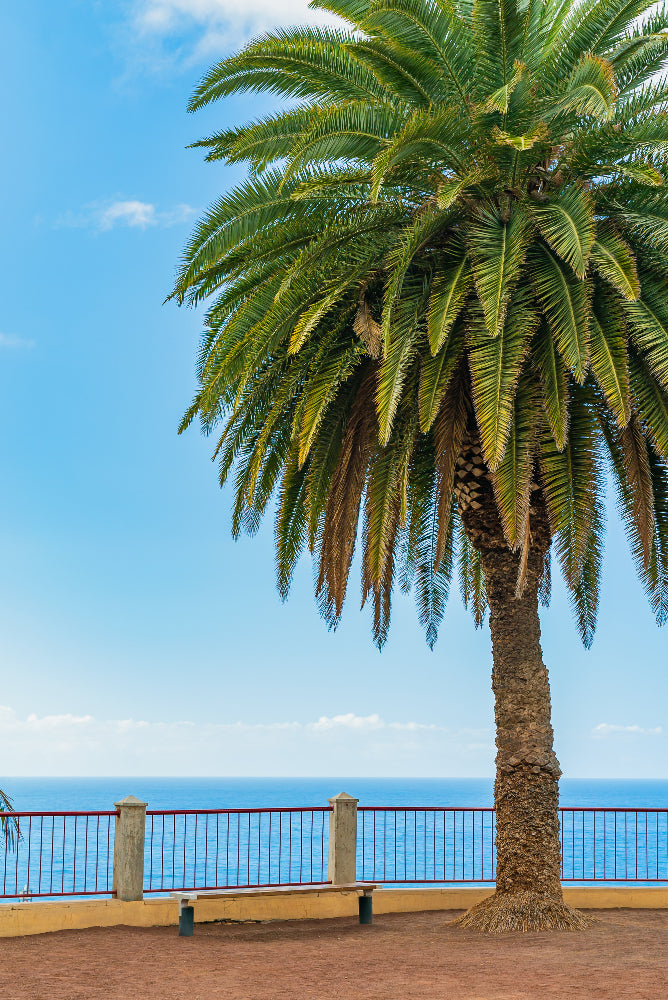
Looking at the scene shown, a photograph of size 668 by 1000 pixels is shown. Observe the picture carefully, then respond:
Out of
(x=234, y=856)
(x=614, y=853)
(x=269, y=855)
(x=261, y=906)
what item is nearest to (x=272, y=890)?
(x=261, y=906)

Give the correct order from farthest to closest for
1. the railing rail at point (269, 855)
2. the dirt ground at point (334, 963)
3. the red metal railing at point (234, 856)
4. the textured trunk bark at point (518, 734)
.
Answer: the red metal railing at point (234, 856) < the railing rail at point (269, 855) < the textured trunk bark at point (518, 734) < the dirt ground at point (334, 963)

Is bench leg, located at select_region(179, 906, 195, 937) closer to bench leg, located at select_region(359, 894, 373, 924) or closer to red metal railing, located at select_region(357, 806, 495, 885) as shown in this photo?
red metal railing, located at select_region(357, 806, 495, 885)

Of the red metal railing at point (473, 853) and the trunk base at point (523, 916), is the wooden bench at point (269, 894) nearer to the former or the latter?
the red metal railing at point (473, 853)

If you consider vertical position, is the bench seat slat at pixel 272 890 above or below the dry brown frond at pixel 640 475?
below

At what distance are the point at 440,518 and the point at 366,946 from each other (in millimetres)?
5178

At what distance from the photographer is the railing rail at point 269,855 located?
44.8 ft

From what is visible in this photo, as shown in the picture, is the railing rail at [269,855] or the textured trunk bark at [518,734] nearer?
the textured trunk bark at [518,734]

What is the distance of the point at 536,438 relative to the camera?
12.6 m

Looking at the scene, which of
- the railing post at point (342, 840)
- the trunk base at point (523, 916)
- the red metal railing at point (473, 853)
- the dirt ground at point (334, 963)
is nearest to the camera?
the dirt ground at point (334, 963)

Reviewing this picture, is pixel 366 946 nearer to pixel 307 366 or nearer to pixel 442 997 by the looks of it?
pixel 442 997

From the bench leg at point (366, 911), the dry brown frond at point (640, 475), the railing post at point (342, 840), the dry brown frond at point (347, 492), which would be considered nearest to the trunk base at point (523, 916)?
the bench leg at point (366, 911)

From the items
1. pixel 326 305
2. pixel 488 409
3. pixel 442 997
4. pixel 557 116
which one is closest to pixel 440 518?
pixel 488 409

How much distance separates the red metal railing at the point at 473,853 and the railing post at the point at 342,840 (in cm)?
25

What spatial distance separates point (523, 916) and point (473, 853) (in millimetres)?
2325
